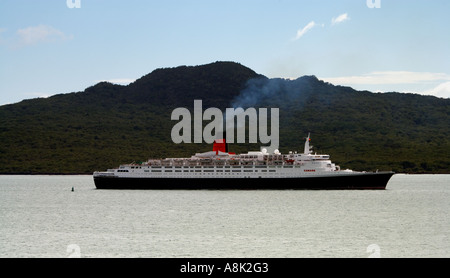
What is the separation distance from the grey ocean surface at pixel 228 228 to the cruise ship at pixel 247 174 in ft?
34.1

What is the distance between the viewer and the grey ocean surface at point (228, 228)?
36.2 m

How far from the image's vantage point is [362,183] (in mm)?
83438

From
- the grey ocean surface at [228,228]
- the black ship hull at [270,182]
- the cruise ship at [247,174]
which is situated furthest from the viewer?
the cruise ship at [247,174]

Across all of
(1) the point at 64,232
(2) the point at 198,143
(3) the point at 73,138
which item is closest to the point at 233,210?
(1) the point at 64,232

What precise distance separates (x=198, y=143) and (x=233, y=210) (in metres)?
128

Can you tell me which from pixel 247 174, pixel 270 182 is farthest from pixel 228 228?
pixel 247 174

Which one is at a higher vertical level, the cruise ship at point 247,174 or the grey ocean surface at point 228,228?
the cruise ship at point 247,174

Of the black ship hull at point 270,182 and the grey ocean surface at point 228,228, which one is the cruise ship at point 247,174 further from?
the grey ocean surface at point 228,228

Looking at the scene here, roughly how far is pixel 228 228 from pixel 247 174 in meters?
39.2

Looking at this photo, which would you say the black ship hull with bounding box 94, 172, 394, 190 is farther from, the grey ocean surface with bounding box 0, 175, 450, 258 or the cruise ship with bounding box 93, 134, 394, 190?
the grey ocean surface with bounding box 0, 175, 450, 258

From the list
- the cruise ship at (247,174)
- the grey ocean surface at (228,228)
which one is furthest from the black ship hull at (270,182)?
the grey ocean surface at (228,228)

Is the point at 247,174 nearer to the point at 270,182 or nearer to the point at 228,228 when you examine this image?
the point at 270,182

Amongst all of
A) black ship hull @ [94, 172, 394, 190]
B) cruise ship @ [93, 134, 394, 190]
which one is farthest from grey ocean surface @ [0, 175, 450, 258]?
cruise ship @ [93, 134, 394, 190]
